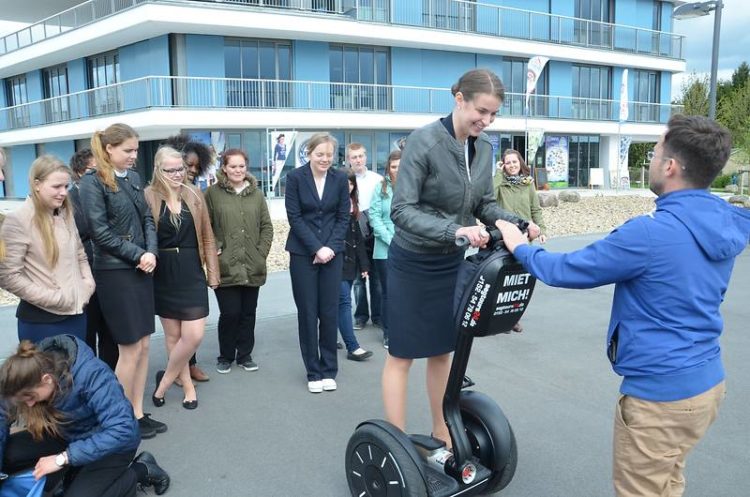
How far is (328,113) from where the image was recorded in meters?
24.8

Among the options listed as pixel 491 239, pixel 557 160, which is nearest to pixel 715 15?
pixel 491 239

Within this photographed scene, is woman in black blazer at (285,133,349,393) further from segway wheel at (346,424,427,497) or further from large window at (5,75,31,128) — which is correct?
large window at (5,75,31,128)

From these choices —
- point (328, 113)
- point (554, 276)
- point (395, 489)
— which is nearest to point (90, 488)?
point (395, 489)

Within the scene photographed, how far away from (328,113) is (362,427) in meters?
22.6

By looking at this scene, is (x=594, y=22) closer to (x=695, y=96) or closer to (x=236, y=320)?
(x=695, y=96)

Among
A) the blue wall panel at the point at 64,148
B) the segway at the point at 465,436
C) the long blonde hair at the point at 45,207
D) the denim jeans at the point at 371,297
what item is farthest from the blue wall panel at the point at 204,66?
the segway at the point at 465,436

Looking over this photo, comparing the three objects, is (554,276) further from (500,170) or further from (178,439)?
(500,170)

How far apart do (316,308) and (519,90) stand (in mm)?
28251

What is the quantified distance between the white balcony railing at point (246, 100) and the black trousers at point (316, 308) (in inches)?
740

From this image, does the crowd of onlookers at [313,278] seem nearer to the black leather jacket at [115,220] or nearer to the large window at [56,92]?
the black leather jacket at [115,220]

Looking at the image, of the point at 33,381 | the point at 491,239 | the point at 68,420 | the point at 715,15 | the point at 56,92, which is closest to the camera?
the point at 491,239

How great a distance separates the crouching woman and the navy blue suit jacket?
83.9 inches

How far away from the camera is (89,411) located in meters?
3.22

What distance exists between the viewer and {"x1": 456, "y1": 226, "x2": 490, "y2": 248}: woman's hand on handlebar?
2.71 meters
